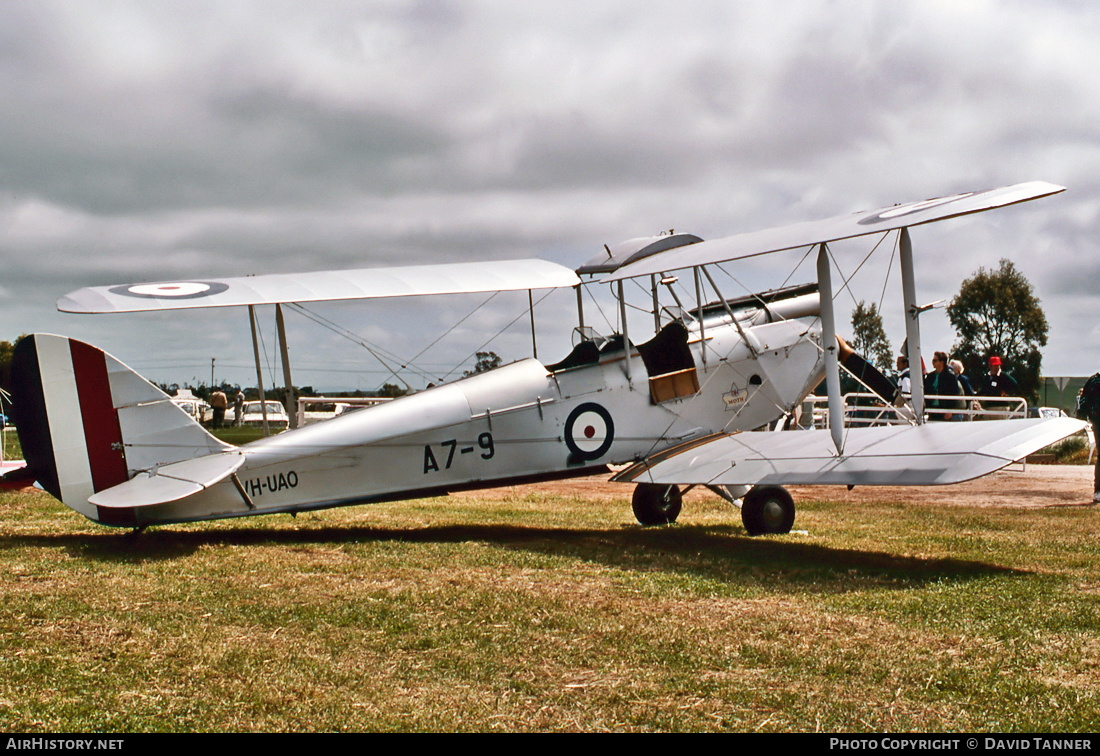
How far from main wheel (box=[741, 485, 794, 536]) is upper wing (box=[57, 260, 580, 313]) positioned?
9.03 ft

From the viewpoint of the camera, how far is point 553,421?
28.9 ft

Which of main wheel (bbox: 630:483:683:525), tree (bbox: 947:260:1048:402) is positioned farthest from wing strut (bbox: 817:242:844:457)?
tree (bbox: 947:260:1048:402)

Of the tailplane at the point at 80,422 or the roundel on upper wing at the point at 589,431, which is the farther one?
the roundel on upper wing at the point at 589,431

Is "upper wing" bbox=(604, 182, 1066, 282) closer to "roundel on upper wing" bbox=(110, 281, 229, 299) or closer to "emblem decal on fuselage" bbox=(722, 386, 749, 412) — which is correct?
"emblem decal on fuselage" bbox=(722, 386, 749, 412)

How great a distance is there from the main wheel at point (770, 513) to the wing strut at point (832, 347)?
3.40 ft

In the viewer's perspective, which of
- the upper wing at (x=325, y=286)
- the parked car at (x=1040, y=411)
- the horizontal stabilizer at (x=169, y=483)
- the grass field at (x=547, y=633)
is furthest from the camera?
the parked car at (x=1040, y=411)

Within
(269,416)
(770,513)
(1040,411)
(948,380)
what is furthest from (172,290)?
(269,416)

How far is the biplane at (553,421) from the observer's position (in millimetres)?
7387

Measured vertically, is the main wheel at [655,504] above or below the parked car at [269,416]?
above

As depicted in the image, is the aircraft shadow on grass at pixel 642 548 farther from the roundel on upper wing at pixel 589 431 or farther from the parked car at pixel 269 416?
the parked car at pixel 269 416

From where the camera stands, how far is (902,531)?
28.9ft

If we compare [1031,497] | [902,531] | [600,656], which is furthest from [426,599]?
[1031,497]

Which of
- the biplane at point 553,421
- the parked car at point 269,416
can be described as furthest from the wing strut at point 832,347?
the parked car at point 269,416
